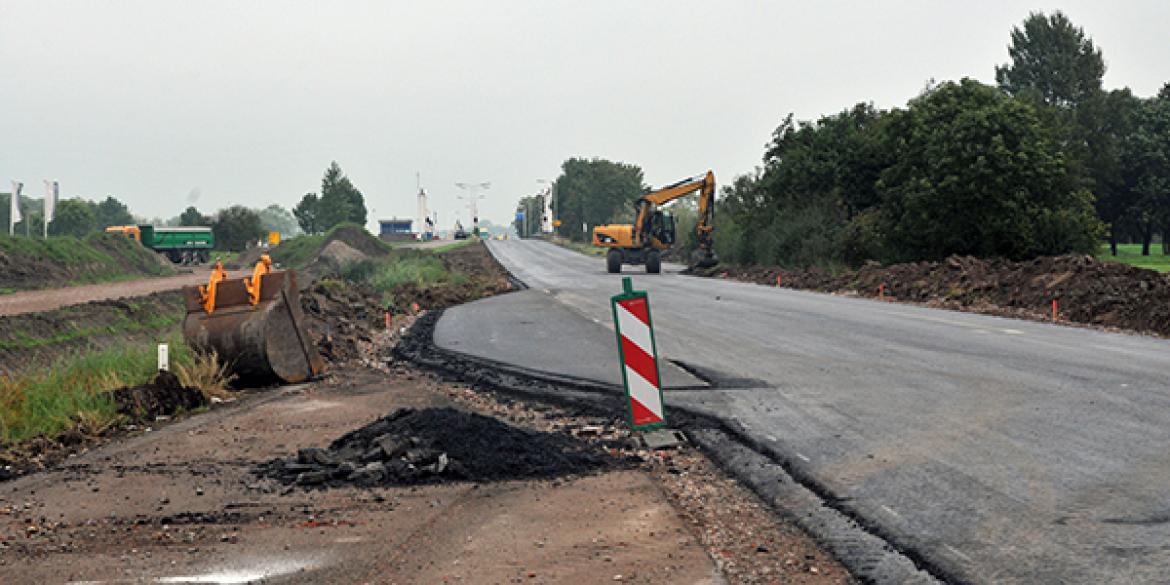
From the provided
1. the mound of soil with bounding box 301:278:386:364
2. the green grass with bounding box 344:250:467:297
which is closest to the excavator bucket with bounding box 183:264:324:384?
the mound of soil with bounding box 301:278:386:364

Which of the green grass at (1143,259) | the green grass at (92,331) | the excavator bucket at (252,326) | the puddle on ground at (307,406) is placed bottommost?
the green grass at (92,331)

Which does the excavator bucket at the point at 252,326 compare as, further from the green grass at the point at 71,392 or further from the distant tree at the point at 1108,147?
the distant tree at the point at 1108,147

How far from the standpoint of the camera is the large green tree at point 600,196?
494 feet

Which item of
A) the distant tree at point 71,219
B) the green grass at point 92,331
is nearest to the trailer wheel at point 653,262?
the green grass at point 92,331

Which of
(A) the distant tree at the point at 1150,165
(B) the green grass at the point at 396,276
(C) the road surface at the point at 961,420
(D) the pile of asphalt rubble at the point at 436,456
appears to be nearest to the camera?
(C) the road surface at the point at 961,420

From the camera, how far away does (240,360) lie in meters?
13.6

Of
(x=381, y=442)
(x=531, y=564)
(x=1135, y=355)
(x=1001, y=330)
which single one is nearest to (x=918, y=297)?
(x=1001, y=330)

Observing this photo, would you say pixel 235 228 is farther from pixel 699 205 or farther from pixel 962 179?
pixel 962 179

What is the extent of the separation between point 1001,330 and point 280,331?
1306 cm

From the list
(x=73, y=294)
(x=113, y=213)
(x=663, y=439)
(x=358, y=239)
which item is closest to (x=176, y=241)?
(x=358, y=239)

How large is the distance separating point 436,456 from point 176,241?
7296 cm

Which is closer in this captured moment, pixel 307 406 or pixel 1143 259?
pixel 307 406

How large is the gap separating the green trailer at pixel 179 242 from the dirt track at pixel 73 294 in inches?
907

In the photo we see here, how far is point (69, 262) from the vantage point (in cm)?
4881
